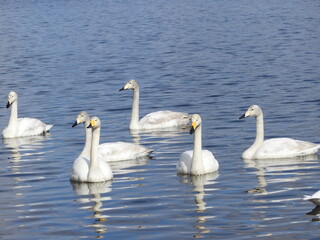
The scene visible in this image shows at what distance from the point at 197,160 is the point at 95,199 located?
249 centimetres

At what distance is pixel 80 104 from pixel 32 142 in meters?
5.82

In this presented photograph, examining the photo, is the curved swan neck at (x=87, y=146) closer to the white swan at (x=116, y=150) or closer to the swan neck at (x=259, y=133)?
the white swan at (x=116, y=150)

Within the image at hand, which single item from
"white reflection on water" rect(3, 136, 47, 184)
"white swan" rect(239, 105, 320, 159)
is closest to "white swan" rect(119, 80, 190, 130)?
"white reflection on water" rect(3, 136, 47, 184)

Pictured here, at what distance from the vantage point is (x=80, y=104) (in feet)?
97.1

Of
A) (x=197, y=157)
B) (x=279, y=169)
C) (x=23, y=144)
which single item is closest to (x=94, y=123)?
(x=197, y=157)

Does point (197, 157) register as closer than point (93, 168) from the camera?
No

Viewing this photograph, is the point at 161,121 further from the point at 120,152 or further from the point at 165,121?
the point at 120,152

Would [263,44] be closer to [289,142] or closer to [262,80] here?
[262,80]

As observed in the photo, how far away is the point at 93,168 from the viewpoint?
18.0 m

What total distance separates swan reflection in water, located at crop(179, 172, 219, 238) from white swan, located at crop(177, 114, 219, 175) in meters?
0.11

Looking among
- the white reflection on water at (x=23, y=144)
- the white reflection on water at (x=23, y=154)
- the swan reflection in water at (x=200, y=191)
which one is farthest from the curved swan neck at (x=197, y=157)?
the white reflection on water at (x=23, y=144)

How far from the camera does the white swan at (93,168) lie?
18031mm

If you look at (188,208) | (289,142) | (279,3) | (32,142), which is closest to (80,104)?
(32,142)

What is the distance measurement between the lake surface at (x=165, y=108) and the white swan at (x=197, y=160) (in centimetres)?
17
